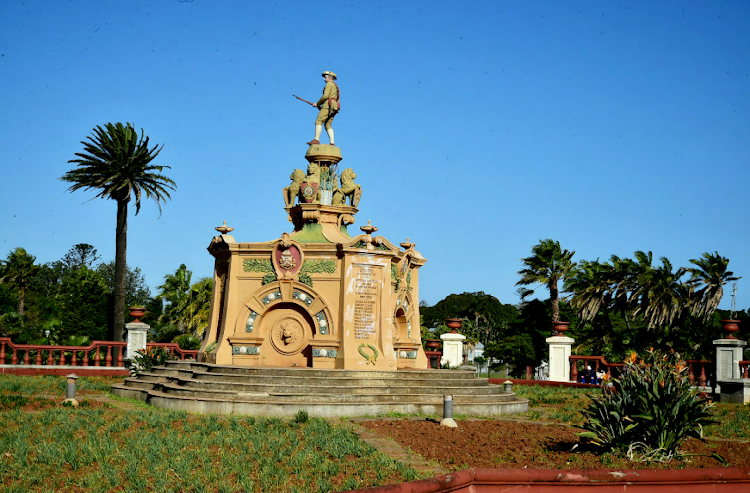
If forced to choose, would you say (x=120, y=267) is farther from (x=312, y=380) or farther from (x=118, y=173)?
(x=312, y=380)

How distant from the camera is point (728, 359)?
78.1 ft

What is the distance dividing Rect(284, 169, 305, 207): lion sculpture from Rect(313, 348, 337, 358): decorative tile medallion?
5165 mm

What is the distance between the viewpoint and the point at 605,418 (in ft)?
42.2

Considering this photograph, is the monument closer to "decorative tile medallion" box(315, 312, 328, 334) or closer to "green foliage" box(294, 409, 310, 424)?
"decorative tile medallion" box(315, 312, 328, 334)

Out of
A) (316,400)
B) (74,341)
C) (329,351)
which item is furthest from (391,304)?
(74,341)

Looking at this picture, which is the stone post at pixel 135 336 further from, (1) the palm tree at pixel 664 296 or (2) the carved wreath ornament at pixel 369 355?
(1) the palm tree at pixel 664 296

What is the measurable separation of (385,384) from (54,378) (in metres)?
11.5

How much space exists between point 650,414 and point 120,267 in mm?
35440

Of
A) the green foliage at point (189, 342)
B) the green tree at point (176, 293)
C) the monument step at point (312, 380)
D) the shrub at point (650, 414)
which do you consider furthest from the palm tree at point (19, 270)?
the shrub at point (650, 414)

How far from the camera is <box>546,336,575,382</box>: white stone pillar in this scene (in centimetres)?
2798

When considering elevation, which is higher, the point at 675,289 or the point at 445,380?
the point at 675,289

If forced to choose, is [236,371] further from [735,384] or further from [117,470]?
[735,384]

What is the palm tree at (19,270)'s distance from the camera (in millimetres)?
58500

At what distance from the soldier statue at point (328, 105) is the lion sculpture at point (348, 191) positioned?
1.14m
